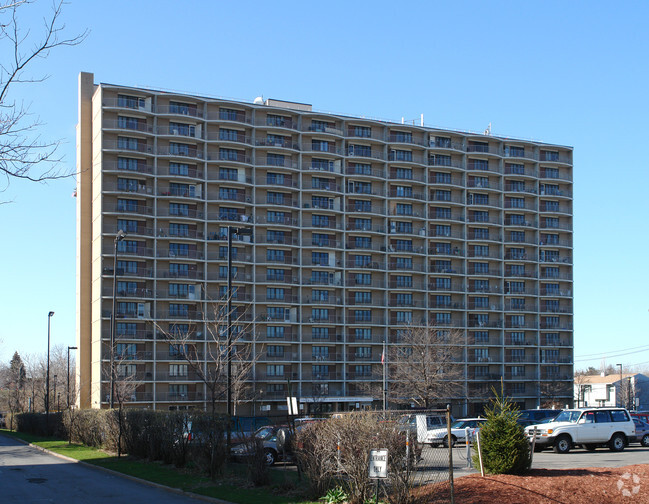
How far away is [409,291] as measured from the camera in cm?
9294

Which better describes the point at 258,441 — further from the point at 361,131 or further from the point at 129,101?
the point at 361,131

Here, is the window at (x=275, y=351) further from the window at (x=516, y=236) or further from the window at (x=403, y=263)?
the window at (x=516, y=236)

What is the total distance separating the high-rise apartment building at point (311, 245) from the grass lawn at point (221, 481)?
47223 millimetres

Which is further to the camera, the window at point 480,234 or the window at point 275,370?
the window at point 480,234

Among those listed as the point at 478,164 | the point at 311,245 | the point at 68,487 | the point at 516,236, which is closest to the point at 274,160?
the point at 311,245

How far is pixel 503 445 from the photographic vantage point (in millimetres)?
18469

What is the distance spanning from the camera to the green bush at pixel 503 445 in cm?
1844

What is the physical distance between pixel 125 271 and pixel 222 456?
5912cm

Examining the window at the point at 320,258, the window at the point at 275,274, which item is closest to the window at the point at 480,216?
the window at the point at 320,258

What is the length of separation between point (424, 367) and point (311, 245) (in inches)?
825

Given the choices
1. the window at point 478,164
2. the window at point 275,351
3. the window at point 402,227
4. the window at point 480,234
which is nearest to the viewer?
the window at point 275,351

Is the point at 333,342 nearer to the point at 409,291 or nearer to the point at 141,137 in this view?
the point at 409,291

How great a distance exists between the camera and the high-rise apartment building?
8081 centimetres

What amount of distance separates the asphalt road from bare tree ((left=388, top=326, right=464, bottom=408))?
5077 centimetres
